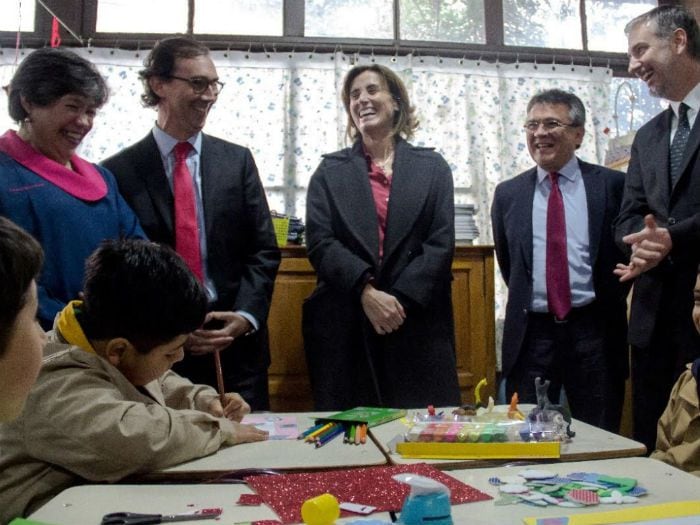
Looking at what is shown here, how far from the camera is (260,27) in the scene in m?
4.30

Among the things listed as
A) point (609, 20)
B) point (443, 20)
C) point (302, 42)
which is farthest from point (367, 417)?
point (609, 20)

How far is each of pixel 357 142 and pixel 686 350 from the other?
1.31m

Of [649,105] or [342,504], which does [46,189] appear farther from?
[649,105]

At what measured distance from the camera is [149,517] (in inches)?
39.3

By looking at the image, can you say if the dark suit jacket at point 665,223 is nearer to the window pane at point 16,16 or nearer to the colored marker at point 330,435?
the colored marker at point 330,435

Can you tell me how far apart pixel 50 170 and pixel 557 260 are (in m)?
1.70

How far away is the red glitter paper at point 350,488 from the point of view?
1045 mm

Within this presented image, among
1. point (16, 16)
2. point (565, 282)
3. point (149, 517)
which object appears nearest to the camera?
point (149, 517)

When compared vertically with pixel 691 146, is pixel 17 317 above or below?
below

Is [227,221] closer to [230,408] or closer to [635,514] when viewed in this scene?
[230,408]

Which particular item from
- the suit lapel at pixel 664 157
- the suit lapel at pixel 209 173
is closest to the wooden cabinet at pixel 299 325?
the suit lapel at pixel 209 173

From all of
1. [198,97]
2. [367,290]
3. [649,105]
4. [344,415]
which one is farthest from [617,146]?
[344,415]

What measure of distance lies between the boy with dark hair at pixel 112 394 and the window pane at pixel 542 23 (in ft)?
11.7

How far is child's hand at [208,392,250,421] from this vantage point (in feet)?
5.55
